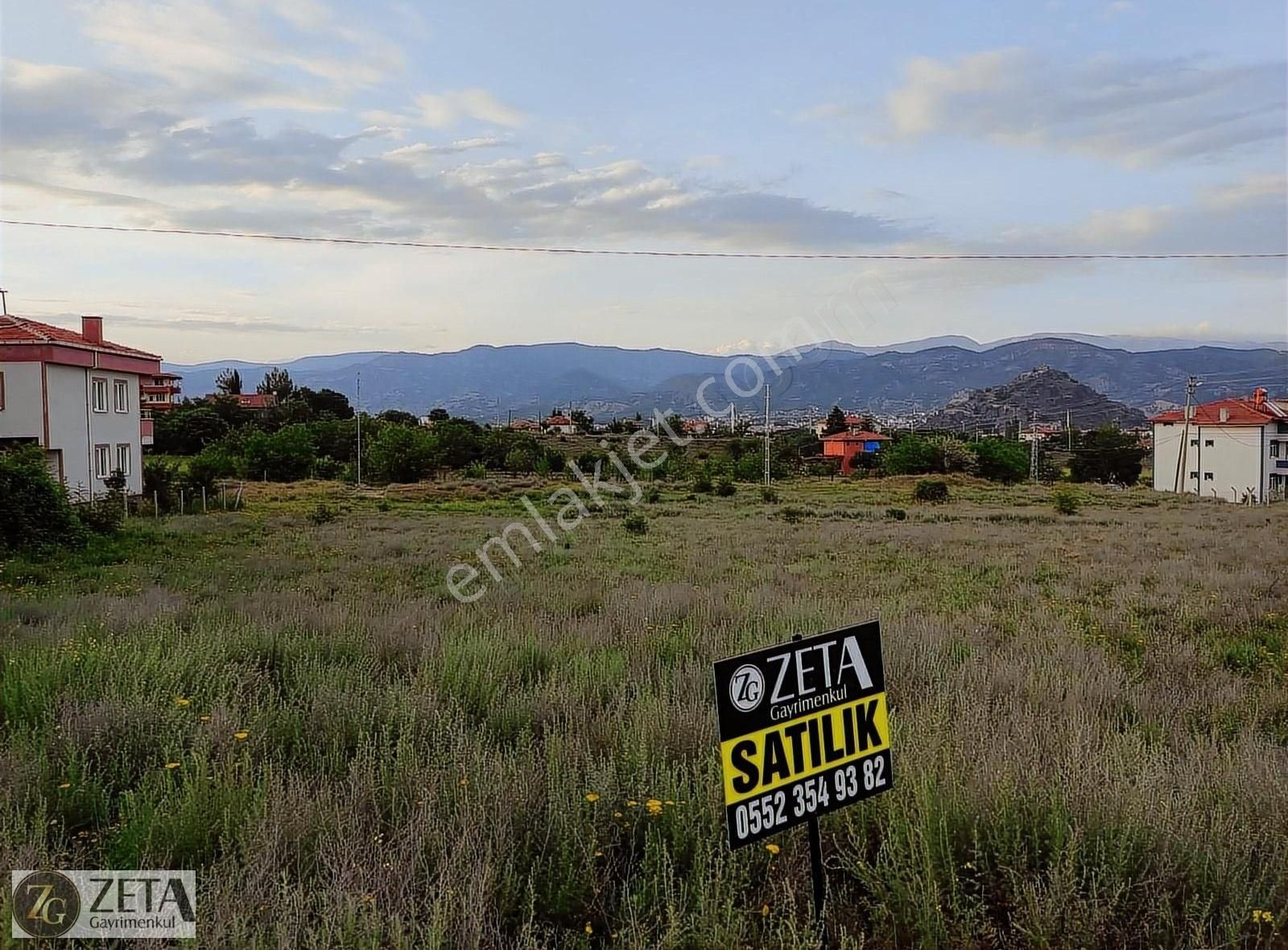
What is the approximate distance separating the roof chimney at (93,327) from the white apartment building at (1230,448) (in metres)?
61.9

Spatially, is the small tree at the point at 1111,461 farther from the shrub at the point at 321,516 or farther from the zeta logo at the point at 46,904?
the zeta logo at the point at 46,904

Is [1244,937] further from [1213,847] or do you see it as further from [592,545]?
[592,545]

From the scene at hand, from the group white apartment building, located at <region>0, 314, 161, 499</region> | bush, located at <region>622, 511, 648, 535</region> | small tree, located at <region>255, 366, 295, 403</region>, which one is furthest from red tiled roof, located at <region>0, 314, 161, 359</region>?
small tree, located at <region>255, 366, 295, 403</region>

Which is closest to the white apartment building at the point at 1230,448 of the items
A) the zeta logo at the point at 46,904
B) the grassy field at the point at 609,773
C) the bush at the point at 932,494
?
the bush at the point at 932,494

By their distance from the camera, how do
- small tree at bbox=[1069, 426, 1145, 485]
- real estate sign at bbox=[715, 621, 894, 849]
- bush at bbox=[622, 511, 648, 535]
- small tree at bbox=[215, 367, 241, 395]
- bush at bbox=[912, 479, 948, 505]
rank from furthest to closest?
small tree at bbox=[215, 367, 241, 395] < small tree at bbox=[1069, 426, 1145, 485] < bush at bbox=[912, 479, 948, 505] < bush at bbox=[622, 511, 648, 535] < real estate sign at bbox=[715, 621, 894, 849]

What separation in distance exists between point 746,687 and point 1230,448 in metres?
73.7

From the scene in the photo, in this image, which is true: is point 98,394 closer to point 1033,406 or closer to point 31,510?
point 31,510

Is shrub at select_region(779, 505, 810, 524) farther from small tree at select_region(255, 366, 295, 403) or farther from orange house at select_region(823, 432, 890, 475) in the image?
small tree at select_region(255, 366, 295, 403)

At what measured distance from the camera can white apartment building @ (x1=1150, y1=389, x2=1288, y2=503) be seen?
201 ft

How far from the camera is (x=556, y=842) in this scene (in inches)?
132

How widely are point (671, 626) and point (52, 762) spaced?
15.9 ft

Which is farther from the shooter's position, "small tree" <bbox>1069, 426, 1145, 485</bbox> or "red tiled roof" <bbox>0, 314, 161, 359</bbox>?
"small tree" <bbox>1069, 426, 1145, 485</bbox>

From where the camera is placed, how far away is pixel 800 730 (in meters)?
2.84

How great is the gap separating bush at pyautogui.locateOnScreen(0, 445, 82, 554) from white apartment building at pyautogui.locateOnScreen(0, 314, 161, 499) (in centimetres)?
532
